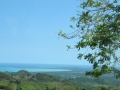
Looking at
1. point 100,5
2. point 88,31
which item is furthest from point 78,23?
point 100,5

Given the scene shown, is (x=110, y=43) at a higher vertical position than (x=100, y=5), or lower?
lower

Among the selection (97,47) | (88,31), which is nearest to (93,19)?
(88,31)

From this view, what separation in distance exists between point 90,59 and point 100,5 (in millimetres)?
2288

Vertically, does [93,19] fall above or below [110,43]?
above

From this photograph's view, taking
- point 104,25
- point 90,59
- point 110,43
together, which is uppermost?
point 104,25

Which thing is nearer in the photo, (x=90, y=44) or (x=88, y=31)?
(x=90, y=44)

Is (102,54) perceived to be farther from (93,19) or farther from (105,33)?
(93,19)

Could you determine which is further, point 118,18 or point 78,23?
point 78,23

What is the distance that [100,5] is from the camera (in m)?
9.54

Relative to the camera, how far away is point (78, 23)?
9820mm

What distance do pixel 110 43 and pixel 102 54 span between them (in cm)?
57

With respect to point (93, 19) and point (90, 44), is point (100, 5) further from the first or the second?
point (90, 44)

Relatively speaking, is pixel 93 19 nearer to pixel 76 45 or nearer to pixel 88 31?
pixel 88 31

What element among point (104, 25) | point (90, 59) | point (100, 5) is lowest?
point (90, 59)
